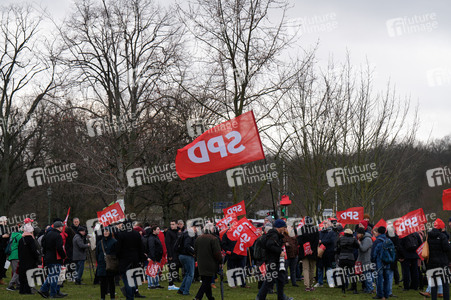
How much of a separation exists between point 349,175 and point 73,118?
1551cm

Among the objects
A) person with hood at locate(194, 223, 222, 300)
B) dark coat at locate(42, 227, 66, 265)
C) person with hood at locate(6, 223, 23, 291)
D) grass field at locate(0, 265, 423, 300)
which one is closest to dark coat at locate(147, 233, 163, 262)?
grass field at locate(0, 265, 423, 300)

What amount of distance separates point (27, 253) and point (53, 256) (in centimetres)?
86

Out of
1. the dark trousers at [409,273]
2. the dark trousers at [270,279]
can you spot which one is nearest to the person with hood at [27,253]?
the dark trousers at [270,279]

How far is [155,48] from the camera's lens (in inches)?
1252

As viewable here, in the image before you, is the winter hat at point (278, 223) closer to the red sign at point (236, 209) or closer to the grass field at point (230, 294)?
the grass field at point (230, 294)

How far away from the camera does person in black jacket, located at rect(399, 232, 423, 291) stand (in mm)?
15211

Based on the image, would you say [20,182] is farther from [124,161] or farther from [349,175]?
[349,175]

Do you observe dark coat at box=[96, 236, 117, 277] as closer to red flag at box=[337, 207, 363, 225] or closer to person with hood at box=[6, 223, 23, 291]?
person with hood at box=[6, 223, 23, 291]

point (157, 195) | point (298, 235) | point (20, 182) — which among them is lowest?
point (298, 235)

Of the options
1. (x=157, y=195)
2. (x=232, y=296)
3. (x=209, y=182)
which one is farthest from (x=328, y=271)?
(x=157, y=195)

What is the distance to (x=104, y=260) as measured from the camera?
12.3 meters

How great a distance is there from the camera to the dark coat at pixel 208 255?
12359 mm

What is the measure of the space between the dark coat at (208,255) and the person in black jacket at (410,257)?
5877 millimetres

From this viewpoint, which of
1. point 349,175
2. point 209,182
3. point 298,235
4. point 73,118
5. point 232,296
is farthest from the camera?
point 209,182
